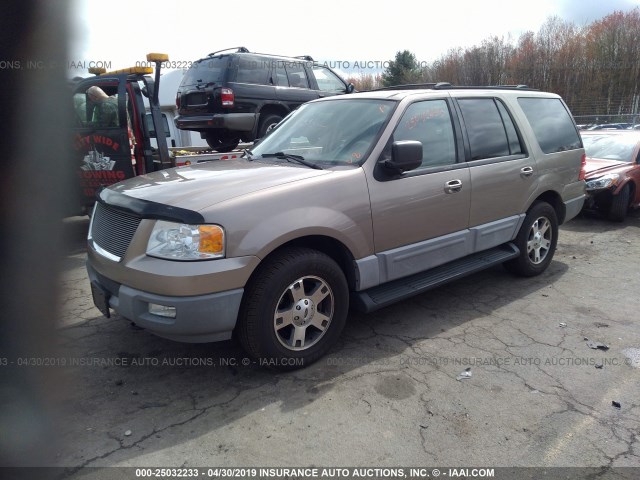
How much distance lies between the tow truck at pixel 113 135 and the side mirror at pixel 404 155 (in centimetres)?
423

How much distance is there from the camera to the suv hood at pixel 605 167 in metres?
7.98

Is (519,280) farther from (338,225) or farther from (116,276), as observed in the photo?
(116,276)

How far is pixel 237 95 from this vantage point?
8.68 meters

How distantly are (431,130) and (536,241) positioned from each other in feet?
6.80

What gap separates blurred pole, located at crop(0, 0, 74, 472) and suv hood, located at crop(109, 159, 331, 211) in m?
0.87

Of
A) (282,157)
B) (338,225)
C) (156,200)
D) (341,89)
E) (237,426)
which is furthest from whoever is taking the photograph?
(341,89)

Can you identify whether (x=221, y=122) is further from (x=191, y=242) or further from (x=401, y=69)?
(x=401, y=69)

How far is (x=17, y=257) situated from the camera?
3654 millimetres

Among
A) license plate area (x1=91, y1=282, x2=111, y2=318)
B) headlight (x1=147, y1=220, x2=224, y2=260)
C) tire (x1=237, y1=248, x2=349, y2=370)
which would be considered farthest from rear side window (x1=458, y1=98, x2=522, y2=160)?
license plate area (x1=91, y1=282, x2=111, y2=318)

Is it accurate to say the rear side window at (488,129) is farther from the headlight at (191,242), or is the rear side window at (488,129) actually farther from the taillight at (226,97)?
the taillight at (226,97)

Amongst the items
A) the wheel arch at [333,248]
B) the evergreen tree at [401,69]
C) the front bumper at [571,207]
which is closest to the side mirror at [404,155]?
the wheel arch at [333,248]

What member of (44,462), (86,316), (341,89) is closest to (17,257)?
(86,316)

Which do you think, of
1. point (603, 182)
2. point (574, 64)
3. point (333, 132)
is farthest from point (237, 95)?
point (574, 64)

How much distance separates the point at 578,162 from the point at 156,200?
4906 mm
